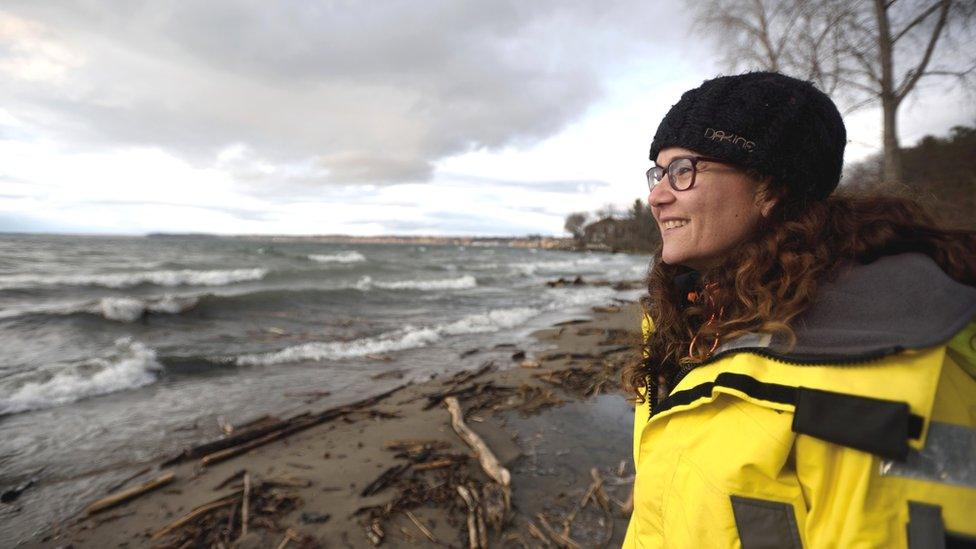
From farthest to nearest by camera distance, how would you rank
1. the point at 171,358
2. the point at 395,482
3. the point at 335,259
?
the point at 335,259 < the point at 171,358 < the point at 395,482

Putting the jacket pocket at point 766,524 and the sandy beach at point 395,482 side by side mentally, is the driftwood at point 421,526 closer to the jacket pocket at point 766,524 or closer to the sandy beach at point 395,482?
the sandy beach at point 395,482

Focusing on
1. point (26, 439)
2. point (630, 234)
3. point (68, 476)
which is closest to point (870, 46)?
point (68, 476)

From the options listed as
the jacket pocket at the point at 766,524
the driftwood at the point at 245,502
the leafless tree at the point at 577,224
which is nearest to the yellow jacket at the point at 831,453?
Result: the jacket pocket at the point at 766,524

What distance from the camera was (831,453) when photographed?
1.07 m

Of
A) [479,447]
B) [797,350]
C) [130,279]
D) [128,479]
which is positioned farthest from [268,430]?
Answer: [130,279]

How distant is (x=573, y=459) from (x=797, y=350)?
12.5 feet

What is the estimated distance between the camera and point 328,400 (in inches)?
259

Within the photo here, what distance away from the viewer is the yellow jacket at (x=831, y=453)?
0.98 metres

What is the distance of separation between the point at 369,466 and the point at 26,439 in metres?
4.45

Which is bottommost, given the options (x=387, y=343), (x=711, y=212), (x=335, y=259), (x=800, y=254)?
(x=335, y=259)

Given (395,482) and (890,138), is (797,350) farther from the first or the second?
(890,138)

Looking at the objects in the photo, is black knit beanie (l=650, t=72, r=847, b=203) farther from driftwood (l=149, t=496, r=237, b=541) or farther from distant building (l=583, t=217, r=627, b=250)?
distant building (l=583, t=217, r=627, b=250)

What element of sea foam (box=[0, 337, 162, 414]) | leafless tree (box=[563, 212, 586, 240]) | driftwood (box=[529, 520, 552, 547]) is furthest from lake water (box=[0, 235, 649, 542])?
leafless tree (box=[563, 212, 586, 240])

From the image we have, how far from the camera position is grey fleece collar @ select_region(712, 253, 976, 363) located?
102 cm
